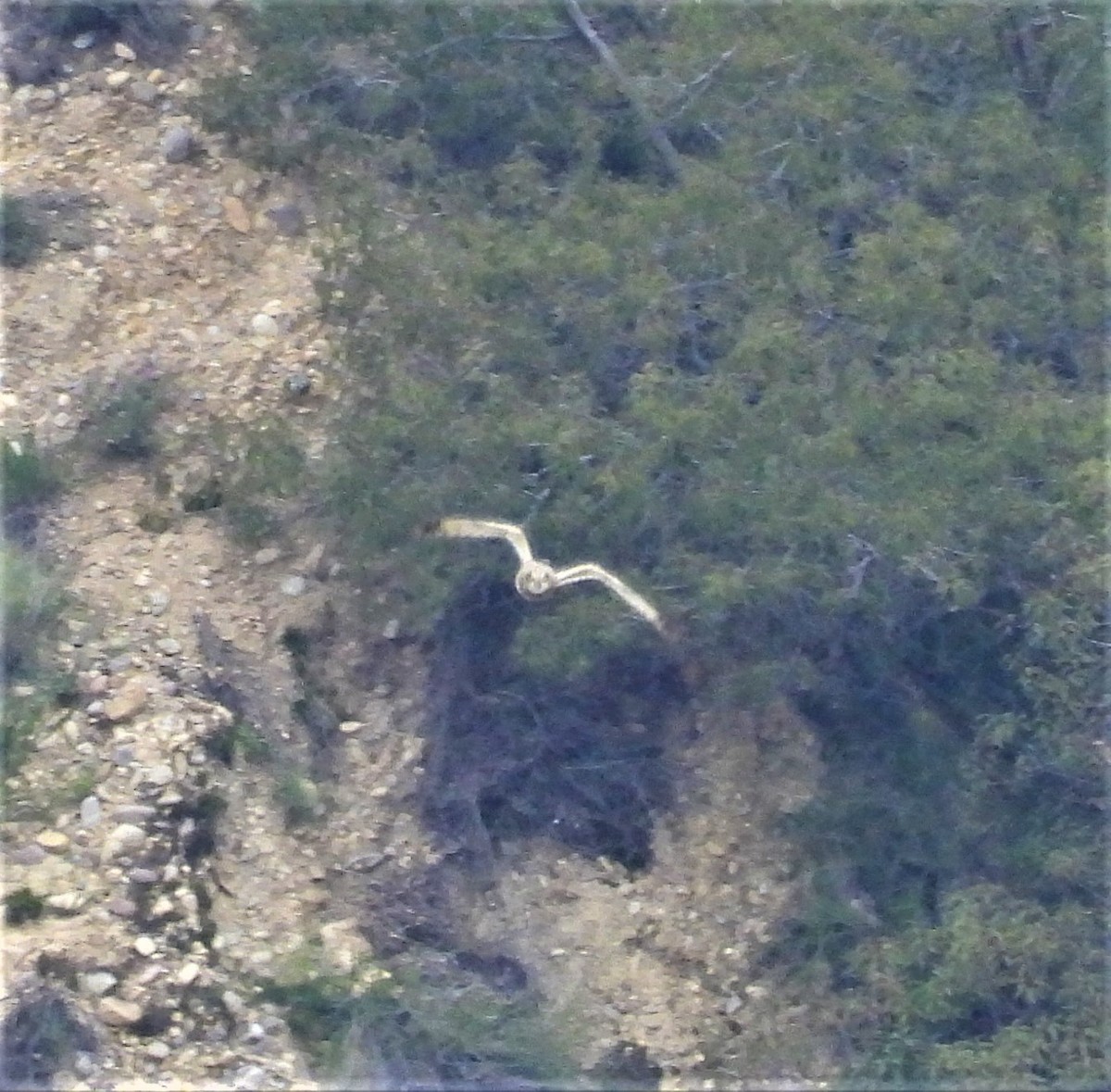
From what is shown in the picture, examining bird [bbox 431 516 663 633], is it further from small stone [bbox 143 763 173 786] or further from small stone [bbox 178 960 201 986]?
small stone [bbox 178 960 201 986]

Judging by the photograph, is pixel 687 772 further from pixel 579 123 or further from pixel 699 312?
pixel 579 123

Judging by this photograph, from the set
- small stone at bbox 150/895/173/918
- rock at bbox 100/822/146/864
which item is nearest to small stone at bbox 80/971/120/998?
small stone at bbox 150/895/173/918

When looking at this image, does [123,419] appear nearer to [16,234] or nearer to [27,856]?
[16,234]

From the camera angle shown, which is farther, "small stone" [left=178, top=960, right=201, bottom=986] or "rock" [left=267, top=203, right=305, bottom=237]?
"rock" [left=267, top=203, right=305, bottom=237]

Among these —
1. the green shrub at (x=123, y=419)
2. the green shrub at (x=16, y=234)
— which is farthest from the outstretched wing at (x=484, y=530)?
the green shrub at (x=16, y=234)

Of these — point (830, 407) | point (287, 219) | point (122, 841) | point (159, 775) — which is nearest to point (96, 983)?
point (122, 841)

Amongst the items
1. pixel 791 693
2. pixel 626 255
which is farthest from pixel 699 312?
pixel 791 693
